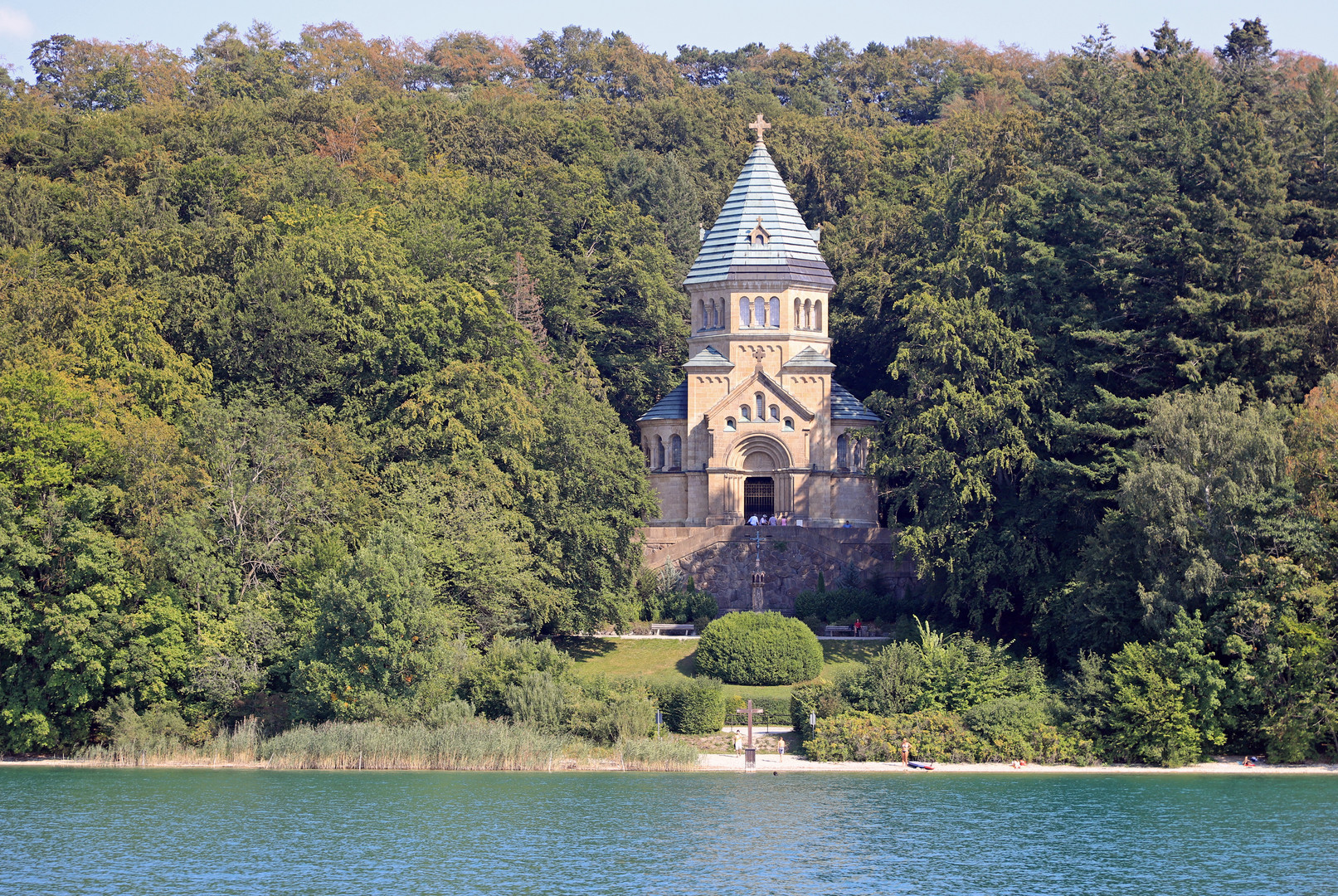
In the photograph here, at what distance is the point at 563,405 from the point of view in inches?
2180

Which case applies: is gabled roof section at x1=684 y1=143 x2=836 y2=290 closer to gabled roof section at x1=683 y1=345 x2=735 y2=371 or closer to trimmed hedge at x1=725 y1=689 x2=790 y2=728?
gabled roof section at x1=683 y1=345 x2=735 y2=371

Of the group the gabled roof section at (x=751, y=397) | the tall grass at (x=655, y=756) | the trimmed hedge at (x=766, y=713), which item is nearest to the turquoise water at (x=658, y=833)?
the tall grass at (x=655, y=756)

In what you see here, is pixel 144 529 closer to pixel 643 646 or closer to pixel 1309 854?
pixel 643 646

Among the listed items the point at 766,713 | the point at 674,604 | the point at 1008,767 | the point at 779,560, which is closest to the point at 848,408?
the point at 779,560

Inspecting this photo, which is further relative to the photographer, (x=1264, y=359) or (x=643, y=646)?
(x=643, y=646)

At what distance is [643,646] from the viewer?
5325cm

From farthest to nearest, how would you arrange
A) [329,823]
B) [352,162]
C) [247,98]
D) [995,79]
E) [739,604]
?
[995,79] → [247,98] → [352,162] → [739,604] → [329,823]

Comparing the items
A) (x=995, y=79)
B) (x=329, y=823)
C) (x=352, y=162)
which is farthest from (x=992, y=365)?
(x=995, y=79)

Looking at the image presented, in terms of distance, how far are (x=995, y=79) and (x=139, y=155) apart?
66.6 m

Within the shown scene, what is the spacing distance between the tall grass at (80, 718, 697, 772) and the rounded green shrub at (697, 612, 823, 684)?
6284 millimetres

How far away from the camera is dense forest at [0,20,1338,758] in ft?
141

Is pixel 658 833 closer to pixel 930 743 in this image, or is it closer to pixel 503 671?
pixel 503 671

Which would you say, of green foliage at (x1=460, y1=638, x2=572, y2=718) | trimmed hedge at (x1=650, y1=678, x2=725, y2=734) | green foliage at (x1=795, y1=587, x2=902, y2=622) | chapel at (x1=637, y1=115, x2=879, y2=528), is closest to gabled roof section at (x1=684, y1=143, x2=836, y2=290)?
chapel at (x1=637, y1=115, x2=879, y2=528)

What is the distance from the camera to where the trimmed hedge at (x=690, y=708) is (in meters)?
44.9
